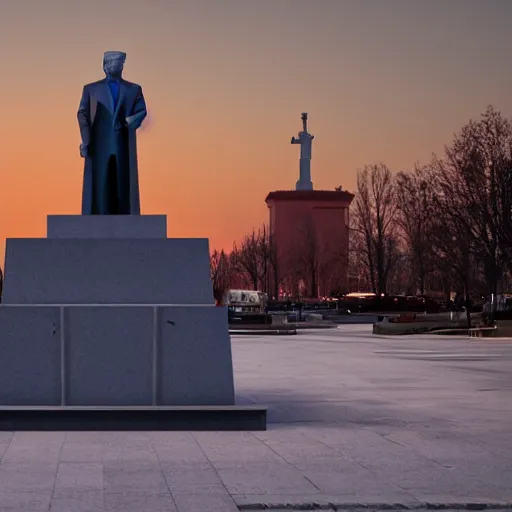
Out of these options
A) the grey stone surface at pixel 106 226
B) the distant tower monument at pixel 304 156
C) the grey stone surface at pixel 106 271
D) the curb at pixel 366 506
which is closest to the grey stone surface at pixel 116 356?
the grey stone surface at pixel 106 271

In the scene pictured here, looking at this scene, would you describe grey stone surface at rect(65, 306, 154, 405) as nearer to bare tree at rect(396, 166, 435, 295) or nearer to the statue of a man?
the statue of a man

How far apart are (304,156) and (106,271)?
113 metres

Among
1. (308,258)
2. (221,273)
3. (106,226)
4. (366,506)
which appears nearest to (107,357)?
(106,226)

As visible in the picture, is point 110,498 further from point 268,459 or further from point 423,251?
point 423,251

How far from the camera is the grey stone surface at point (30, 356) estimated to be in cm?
1377

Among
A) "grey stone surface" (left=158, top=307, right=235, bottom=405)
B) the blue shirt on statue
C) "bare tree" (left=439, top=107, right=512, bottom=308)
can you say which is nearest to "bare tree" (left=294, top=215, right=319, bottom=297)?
"bare tree" (left=439, top=107, right=512, bottom=308)

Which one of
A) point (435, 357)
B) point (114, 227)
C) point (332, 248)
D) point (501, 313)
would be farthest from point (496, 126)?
point (332, 248)

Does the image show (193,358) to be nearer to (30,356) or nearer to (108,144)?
(30,356)

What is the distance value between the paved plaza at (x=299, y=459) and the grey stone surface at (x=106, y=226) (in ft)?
8.20

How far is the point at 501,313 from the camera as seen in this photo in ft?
171

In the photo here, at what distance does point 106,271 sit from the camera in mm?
14430

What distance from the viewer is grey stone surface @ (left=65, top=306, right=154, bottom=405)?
13.9 m

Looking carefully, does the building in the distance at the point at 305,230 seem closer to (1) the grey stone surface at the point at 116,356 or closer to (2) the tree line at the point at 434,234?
(2) the tree line at the point at 434,234

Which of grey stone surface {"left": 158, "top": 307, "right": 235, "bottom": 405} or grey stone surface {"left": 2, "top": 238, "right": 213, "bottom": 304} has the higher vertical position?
grey stone surface {"left": 2, "top": 238, "right": 213, "bottom": 304}
